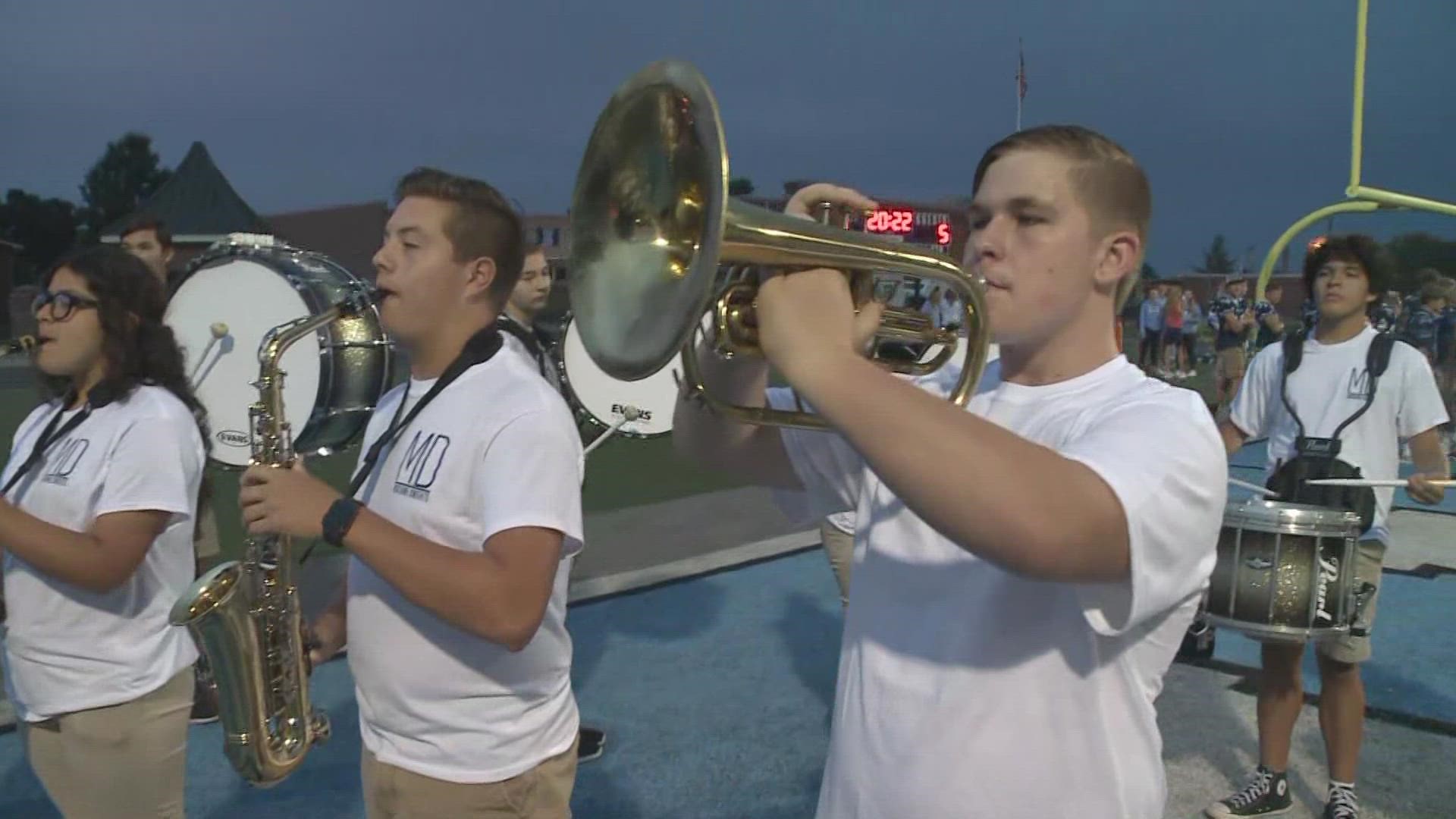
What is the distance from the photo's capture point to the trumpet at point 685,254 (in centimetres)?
144

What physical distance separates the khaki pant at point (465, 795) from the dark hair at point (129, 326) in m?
1.18

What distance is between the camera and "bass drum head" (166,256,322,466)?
5.35m

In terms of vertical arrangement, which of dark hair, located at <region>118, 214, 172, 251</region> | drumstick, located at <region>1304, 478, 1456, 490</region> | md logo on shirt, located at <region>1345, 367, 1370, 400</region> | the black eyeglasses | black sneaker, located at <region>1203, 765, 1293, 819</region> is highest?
dark hair, located at <region>118, 214, 172, 251</region>

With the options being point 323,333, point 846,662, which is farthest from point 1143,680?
point 323,333

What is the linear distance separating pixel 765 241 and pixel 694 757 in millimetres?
3219

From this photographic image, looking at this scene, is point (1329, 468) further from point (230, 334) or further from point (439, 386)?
point (230, 334)

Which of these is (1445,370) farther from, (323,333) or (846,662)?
(846,662)

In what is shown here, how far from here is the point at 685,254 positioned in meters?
Answer: 1.61

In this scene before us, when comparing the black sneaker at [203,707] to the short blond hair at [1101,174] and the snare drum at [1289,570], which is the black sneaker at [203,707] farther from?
the short blond hair at [1101,174]

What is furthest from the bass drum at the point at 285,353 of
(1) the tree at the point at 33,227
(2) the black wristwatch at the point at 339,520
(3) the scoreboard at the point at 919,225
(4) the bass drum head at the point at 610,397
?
(1) the tree at the point at 33,227

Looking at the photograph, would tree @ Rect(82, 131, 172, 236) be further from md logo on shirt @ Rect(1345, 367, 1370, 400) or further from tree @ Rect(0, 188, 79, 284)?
md logo on shirt @ Rect(1345, 367, 1370, 400)

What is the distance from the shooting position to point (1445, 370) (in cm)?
1387

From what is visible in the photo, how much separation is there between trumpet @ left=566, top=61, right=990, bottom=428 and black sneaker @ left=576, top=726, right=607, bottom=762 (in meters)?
2.77

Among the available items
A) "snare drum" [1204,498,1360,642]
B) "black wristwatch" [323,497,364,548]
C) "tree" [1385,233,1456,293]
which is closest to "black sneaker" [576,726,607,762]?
"snare drum" [1204,498,1360,642]
